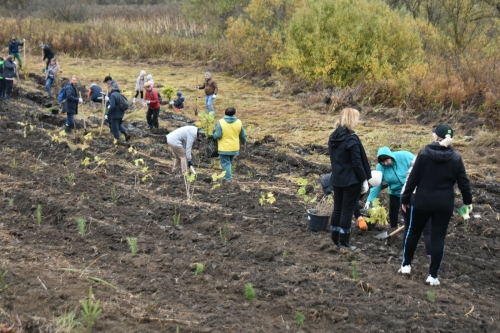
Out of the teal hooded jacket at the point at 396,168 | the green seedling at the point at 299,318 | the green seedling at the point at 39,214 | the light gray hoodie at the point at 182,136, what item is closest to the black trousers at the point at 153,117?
the light gray hoodie at the point at 182,136

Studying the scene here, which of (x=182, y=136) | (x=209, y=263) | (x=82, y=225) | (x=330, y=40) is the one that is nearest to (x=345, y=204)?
(x=209, y=263)

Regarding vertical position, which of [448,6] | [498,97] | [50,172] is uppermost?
[448,6]

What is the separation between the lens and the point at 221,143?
1123cm

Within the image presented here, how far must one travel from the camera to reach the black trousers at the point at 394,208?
27.5ft

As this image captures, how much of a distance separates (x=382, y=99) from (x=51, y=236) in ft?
46.5

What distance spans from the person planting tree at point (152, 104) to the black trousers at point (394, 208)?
31.3ft

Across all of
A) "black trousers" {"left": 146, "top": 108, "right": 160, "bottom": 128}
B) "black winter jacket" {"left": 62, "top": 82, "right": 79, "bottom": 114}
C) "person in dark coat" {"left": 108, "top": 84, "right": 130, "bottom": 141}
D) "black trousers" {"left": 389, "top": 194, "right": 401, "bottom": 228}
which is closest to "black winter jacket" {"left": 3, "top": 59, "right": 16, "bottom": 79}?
"black winter jacket" {"left": 62, "top": 82, "right": 79, "bottom": 114}

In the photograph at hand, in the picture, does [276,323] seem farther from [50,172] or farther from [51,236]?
[50,172]

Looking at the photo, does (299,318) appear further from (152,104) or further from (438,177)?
(152,104)

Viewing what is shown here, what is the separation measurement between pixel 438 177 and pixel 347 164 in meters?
1.33

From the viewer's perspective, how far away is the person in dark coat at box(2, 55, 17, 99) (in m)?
19.4

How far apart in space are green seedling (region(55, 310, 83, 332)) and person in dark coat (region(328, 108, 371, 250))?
3636 millimetres

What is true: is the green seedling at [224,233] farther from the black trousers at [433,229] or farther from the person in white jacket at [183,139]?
the person in white jacket at [183,139]

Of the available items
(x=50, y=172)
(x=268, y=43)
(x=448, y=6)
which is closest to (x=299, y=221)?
(x=50, y=172)
